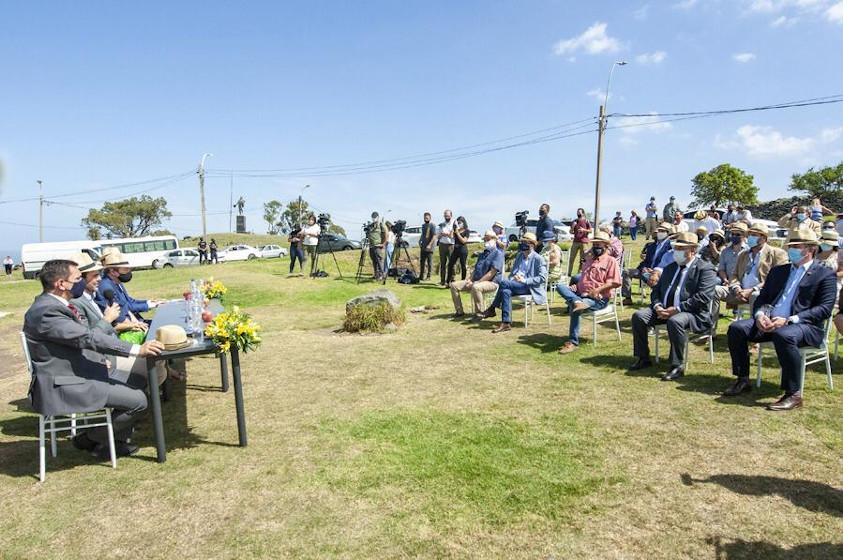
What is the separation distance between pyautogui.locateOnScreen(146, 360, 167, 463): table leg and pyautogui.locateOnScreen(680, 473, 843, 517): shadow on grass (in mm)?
3885

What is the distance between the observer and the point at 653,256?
32.4 ft

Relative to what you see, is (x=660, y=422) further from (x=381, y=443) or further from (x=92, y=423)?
(x=92, y=423)

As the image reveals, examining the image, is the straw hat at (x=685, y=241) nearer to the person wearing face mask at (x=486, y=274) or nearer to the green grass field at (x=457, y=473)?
the green grass field at (x=457, y=473)

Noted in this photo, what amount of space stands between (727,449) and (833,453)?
70 centimetres

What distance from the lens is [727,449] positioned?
4.01 m

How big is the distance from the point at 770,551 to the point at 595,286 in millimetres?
4740

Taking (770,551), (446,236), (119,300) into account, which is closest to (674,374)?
(770,551)

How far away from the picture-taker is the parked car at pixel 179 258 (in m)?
38.8

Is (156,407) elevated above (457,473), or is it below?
above

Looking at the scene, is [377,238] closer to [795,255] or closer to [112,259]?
[112,259]

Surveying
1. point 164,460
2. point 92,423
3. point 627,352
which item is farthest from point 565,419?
point 92,423

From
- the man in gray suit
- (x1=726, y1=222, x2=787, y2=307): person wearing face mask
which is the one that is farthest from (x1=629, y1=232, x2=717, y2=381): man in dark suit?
the man in gray suit

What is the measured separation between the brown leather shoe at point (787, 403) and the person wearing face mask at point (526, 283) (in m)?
4.12

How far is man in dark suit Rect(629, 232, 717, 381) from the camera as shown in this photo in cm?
584
